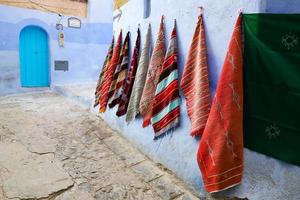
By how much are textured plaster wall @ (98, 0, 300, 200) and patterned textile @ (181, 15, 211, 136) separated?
68 mm

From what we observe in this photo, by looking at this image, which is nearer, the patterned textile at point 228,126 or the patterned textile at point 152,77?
the patterned textile at point 228,126

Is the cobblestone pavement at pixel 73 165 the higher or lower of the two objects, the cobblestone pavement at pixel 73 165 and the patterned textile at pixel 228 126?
the lower

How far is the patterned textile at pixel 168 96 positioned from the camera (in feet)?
9.04

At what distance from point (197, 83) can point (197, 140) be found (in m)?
0.53

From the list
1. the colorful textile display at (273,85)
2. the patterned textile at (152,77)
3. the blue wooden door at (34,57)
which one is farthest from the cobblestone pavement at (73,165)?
the blue wooden door at (34,57)

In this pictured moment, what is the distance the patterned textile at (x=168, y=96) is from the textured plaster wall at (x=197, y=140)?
7 cm

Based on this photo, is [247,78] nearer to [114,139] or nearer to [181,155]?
[181,155]

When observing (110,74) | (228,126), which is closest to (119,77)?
(110,74)

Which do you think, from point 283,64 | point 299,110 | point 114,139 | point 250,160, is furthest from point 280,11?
point 114,139

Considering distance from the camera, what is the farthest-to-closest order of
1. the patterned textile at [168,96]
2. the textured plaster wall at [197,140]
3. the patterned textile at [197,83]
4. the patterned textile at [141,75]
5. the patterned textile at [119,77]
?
the patterned textile at [119,77]
the patterned textile at [141,75]
the patterned textile at [168,96]
the patterned textile at [197,83]
the textured plaster wall at [197,140]

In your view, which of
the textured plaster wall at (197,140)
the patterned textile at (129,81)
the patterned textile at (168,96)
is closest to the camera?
the textured plaster wall at (197,140)

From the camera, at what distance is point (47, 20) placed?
7.45 meters

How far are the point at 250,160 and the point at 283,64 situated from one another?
75 centimetres

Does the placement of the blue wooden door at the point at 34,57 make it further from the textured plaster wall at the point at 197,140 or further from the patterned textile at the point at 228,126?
the patterned textile at the point at 228,126
